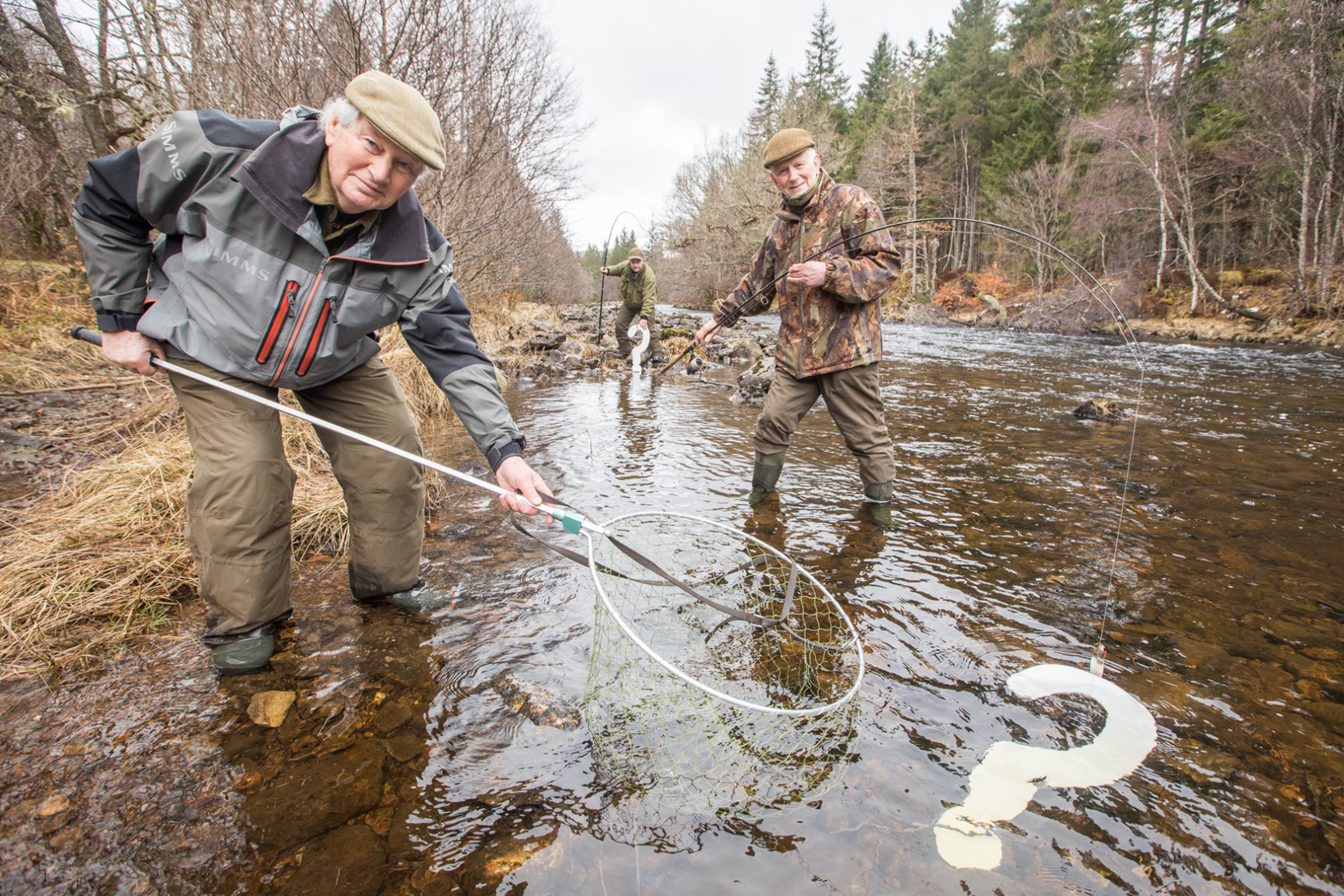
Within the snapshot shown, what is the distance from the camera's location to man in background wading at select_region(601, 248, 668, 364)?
12.2 metres

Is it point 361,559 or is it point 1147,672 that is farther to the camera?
point 361,559

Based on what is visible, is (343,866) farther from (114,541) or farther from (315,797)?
(114,541)

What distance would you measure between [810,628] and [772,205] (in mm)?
27500

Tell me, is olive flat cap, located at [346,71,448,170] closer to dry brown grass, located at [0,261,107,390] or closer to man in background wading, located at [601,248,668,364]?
dry brown grass, located at [0,261,107,390]

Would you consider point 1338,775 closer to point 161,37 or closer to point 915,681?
point 915,681

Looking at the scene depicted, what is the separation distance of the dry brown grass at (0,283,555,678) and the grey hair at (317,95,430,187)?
6.84 feet

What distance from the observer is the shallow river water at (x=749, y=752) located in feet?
5.68

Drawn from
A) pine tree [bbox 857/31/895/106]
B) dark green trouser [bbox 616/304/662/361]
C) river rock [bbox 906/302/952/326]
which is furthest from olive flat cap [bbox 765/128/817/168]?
pine tree [bbox 857/31/895/106]

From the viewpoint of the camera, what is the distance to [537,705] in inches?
92.1

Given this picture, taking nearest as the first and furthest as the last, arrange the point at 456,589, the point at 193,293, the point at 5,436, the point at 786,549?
the point at 193,293 → the point at 456,589 → the point at 786,549 → the point at 5,436

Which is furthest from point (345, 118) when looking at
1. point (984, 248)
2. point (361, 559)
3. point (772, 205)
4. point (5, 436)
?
point (984, 248)

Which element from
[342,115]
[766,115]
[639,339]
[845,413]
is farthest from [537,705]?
[766,115]

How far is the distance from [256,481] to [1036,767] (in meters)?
2.87

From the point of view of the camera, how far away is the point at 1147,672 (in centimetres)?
264
